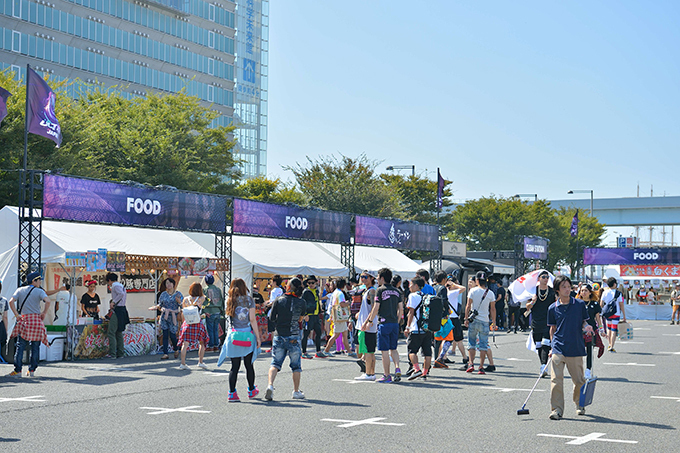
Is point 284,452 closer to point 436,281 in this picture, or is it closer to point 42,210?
point 436,281

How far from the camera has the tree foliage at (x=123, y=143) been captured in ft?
81.1

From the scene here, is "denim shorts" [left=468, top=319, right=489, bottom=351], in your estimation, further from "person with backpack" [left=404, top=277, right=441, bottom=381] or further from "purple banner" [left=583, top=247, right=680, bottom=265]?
"purple banner" [left=583, top=247, right=680, bottom=265]

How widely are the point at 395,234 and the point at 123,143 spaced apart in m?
13.8

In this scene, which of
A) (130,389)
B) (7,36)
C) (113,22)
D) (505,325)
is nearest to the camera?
(130,389)

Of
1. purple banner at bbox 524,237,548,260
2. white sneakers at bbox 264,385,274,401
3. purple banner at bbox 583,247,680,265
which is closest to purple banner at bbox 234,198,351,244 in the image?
white sneakers at bbox 264,385,274,401

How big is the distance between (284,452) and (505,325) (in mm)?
22217

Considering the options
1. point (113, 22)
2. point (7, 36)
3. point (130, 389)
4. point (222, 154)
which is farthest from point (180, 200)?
point (113, 22)

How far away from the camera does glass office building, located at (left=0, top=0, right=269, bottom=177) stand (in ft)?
201

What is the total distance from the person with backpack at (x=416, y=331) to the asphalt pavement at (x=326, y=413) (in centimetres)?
33

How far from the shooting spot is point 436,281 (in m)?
13.2

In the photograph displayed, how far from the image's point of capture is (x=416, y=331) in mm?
12383

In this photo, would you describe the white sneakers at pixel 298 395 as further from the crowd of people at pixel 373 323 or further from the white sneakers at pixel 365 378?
the white sneakers at pixel 365 378

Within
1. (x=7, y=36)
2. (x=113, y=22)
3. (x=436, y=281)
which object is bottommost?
(x=436, y=281)

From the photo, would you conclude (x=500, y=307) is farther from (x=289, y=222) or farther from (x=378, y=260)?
(x=289, y=222)
